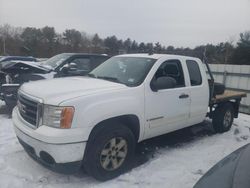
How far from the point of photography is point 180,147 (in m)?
5.42

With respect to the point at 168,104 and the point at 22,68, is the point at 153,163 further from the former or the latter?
the point at 22,68

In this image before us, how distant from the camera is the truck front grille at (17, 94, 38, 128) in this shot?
145 inches

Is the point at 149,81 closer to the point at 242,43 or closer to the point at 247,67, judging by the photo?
the point at 247,67

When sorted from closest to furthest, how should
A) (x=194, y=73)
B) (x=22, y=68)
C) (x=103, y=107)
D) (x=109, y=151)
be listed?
(x=103, y=107) → (x=109, y=151) → (x=194, y=73) → (x=22, y=68)

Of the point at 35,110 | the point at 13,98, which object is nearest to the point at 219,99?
the point at 35,110

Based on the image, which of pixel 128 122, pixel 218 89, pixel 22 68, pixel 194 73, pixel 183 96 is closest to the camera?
pixel 128 122

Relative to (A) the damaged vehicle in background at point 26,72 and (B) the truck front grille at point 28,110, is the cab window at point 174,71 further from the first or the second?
(A) the damaged vehicle in background at point 26,72

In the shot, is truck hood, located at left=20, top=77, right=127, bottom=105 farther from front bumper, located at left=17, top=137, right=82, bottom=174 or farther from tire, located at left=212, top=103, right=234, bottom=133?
tire, located at left=212, top=103, right=234, bottom=133

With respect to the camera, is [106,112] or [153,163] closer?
[106,112]

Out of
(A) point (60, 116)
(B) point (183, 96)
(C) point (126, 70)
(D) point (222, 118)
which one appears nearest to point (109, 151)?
(A) point (60, 116)

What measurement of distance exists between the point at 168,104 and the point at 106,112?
141 cm

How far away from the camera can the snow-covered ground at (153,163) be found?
384 centimetres

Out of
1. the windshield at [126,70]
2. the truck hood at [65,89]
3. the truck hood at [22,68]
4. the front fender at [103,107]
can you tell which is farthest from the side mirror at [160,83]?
the truck hood at [22,68]

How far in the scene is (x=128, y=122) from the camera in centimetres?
415
